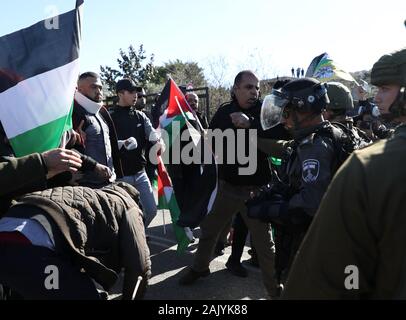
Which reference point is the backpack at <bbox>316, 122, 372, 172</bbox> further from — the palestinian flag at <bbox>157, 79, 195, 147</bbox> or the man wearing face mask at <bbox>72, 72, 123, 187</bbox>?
the palestinian flag at <bbox>157, 79, 195, 147</bbox>

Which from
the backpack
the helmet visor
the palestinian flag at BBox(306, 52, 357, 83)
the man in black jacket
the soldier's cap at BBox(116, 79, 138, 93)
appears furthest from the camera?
the palestinian flag at BBox(306, 52, 357, 83)

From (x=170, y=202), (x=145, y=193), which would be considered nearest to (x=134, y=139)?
(x=145, y=193)

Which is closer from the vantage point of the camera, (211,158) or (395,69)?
(395,69)

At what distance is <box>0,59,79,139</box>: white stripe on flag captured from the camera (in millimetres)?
2465

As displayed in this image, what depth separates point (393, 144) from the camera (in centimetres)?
108

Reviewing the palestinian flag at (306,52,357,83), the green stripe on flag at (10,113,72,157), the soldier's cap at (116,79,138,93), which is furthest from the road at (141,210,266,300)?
the palestinian flag at (306,52,357,83)

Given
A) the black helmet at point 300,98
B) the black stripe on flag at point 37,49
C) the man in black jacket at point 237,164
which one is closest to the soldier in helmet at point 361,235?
the black helmet at point 300,98

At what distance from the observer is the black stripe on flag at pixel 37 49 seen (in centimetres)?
248

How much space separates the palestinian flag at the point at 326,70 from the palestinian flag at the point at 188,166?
2.00m

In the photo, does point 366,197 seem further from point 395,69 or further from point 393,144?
point 395,69

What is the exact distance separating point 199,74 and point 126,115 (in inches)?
913

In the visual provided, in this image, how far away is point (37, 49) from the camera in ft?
8.36

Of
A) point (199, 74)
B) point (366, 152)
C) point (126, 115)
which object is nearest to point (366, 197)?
point (366, 152)

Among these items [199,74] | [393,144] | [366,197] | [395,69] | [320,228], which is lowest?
[199,74]
